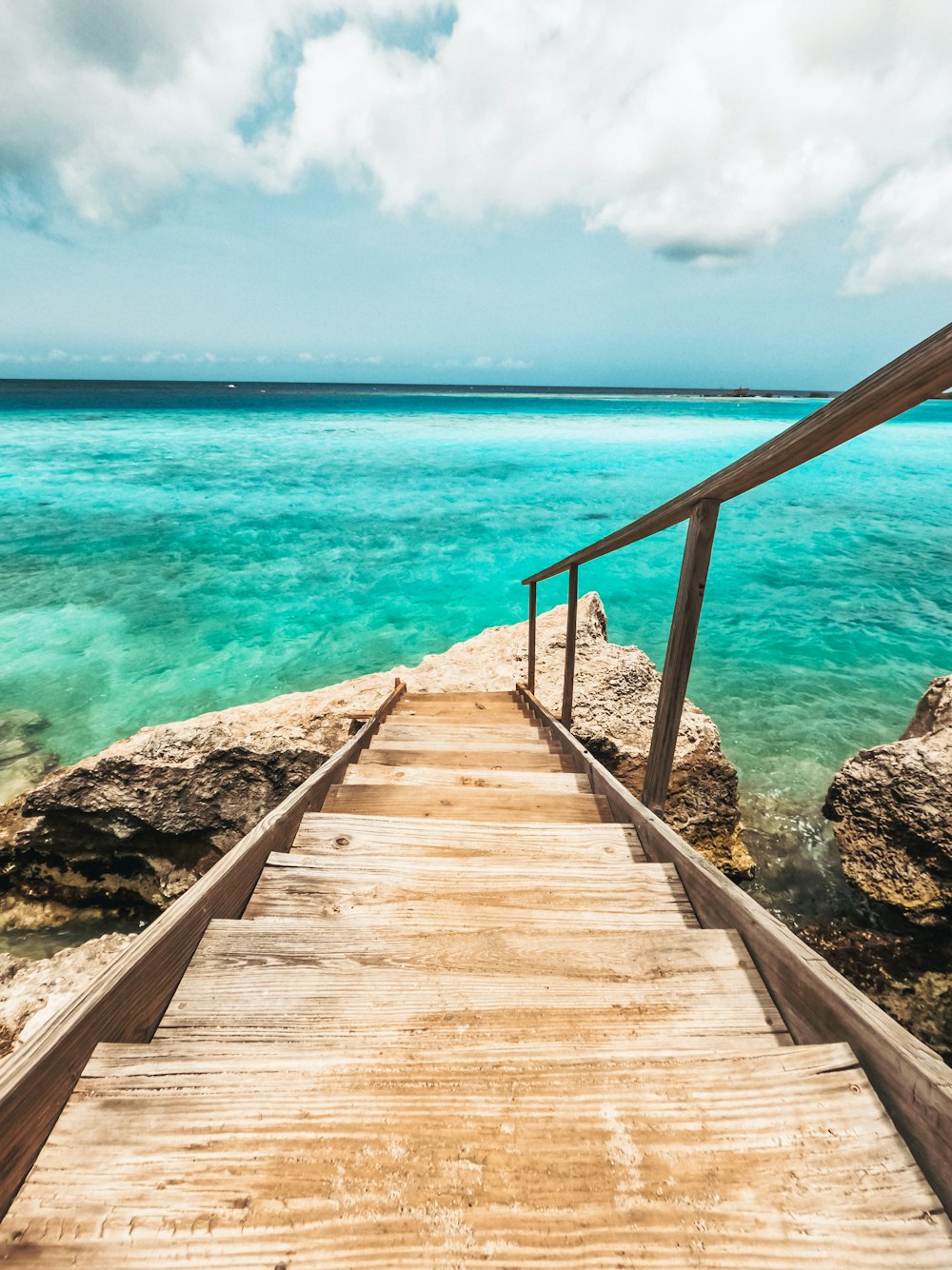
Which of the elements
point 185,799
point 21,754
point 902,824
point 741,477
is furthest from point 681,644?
point 21,754

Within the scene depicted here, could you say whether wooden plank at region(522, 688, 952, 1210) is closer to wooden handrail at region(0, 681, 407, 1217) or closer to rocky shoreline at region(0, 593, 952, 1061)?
wooden handrail at region(0, 681, 407, 1217)

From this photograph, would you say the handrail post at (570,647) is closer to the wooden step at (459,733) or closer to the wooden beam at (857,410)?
the wooden step at (459,733)

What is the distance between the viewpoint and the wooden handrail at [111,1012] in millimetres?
786

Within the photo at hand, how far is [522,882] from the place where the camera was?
1.65 metres

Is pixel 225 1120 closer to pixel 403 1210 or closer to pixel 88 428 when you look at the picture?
pixel 403 1210

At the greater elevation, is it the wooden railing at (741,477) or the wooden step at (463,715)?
the wooden railing at (741,477)

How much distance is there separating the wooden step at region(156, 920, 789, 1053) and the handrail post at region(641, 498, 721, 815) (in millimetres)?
938

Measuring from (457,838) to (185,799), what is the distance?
8.96ft

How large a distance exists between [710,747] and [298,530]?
45.0 feet

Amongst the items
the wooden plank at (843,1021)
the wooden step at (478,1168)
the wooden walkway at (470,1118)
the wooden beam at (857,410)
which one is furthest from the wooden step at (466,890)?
the wooden beam at (857,410)

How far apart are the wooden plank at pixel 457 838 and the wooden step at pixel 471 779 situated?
585mm

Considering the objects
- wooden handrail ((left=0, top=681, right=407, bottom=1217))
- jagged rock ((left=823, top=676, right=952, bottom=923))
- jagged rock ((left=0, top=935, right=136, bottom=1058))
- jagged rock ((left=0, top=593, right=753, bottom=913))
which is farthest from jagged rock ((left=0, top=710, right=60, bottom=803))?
jagged rock ((left=823, top=676, right=952, bottom=923))

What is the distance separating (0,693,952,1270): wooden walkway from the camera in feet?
2.39

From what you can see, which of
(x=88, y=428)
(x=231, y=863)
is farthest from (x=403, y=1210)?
(x=88, y=428)
